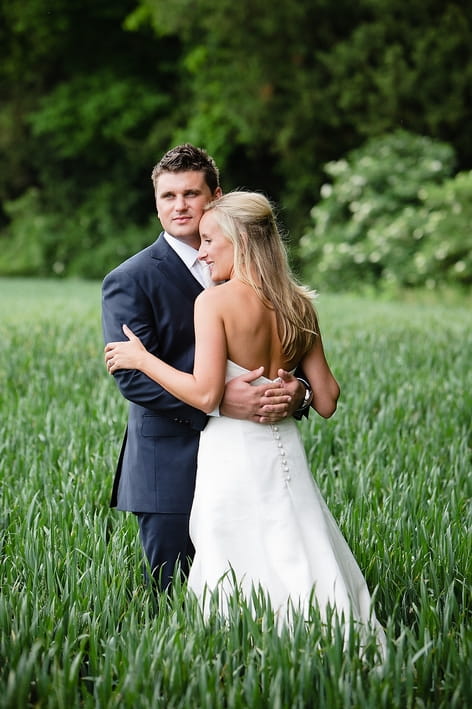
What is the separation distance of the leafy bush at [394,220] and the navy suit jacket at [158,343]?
12907 mm

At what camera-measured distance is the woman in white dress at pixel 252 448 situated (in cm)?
259

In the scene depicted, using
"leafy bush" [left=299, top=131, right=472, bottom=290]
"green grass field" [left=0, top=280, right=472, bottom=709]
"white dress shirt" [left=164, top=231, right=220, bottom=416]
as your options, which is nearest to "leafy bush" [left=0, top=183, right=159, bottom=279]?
"leafy bush" [left=299, top=131, right=472, bottom=290]

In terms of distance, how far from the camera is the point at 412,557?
127 inches

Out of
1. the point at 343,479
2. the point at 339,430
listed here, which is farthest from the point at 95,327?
the point at 343,479

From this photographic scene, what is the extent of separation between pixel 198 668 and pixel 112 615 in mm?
433

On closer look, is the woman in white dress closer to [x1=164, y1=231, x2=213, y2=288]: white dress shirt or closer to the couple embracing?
the couple embracing

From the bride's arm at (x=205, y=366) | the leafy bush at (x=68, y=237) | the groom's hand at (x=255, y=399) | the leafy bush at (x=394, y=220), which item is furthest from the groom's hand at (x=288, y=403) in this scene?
the leafy bush at (x=68, y=237)

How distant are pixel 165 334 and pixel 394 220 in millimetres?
16260

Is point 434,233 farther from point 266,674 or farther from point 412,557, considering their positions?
point 266,674

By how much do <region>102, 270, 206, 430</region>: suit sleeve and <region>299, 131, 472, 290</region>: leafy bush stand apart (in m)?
13.0

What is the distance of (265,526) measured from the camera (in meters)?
2.61

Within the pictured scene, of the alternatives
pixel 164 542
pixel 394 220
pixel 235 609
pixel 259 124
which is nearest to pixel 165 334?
pixel 164 542

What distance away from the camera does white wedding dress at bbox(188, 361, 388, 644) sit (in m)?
2.57

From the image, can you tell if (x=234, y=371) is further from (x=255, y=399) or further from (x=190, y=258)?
(x=190, y=258)
